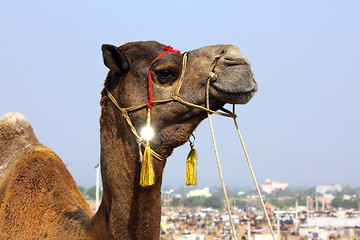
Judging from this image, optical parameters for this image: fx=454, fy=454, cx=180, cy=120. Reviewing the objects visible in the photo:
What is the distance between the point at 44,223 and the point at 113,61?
1.59 metres

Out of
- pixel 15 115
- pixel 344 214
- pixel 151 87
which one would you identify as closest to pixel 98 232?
pixel 151 87

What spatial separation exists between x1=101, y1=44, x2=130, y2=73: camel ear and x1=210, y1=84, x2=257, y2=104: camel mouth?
0.77 metres

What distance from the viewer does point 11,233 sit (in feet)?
13.3

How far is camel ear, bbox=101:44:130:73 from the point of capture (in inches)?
140

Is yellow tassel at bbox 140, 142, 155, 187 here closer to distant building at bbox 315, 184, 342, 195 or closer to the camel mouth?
the camel mouth

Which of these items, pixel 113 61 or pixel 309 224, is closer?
pixel 113 61

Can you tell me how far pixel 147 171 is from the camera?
3.28 m

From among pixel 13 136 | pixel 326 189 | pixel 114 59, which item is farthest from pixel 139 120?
pixel 326 189

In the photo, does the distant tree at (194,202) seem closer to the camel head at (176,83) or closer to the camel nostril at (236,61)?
the camel head at (176,83)

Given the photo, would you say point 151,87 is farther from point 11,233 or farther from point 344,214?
point 344,214

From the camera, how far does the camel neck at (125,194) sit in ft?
11.2

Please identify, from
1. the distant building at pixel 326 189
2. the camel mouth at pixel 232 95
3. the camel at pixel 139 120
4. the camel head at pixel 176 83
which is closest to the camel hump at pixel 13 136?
the camel at pixel 139 120

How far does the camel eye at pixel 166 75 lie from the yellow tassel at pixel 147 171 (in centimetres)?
56

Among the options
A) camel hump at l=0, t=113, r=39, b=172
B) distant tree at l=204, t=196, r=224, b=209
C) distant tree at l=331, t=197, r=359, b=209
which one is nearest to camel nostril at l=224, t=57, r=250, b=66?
camel hump at l=0, t=113, r=39, b=172
